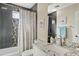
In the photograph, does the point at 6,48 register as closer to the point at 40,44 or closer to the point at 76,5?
the point at 40,44

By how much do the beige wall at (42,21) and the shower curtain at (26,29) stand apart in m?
0.08

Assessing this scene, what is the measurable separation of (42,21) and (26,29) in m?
0.28

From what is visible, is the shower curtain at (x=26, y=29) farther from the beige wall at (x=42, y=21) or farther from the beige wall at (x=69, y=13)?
the beige wall at (x=69, y=13)

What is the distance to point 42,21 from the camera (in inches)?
70.1

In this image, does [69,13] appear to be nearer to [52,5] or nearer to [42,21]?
[52,5]

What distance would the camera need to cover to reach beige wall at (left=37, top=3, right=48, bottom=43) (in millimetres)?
1763

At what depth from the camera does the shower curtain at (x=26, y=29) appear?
1.76m

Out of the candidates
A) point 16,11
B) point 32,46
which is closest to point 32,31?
point 32,46

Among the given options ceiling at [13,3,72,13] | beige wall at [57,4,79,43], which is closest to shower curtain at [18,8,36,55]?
ceiling at [13,3,72,13]

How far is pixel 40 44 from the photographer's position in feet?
5.84

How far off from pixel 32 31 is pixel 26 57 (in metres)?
0.41

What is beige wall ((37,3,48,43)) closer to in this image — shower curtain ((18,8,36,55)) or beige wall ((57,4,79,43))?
shower curtain ((18,8,36,55))

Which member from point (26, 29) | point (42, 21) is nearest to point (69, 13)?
point (42, 21)

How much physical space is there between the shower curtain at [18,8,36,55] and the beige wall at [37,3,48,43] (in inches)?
3.0
